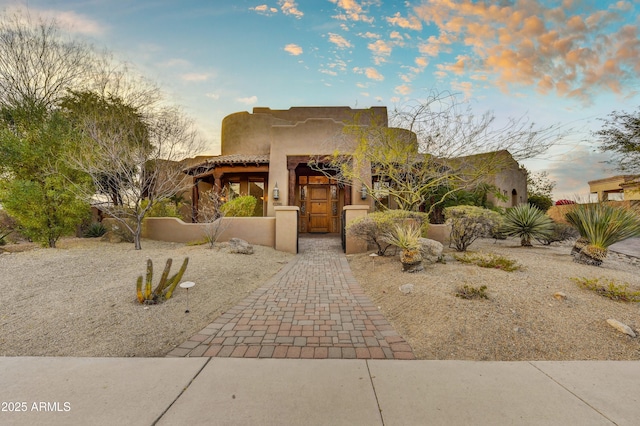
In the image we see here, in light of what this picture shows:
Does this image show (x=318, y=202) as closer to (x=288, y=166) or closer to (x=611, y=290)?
(x=288, y=166)

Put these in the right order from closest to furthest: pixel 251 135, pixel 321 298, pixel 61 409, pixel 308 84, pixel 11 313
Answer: pixel 61 409, pixel 11 313, pixel 321 298, pixel 308 84, pixel 251 135

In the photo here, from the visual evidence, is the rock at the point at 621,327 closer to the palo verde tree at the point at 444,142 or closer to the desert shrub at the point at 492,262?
the desert shrub at the point at 492,262

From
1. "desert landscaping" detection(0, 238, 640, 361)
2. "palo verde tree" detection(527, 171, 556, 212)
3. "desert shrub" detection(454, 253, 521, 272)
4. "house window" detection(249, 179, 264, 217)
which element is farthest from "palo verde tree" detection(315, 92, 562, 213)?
"palo verde tree" detection(527, 171, 556, 212)

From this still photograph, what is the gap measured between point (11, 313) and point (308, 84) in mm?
10164

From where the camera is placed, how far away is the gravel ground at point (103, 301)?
2.94 m

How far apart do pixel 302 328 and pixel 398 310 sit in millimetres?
1480

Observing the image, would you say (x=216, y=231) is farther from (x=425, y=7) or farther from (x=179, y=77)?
(x=425, y=7)

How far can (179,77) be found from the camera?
10.6 meters

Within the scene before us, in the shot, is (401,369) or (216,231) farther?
(216,231)

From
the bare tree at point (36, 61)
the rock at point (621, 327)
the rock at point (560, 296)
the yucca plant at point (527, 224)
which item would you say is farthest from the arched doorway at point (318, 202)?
the rock at point (621, 327)

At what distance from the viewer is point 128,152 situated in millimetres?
8500

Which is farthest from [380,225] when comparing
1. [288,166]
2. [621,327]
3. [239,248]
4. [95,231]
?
[95,231]

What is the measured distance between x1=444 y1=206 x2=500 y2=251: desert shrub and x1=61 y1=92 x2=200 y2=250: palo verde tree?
902 centimetres

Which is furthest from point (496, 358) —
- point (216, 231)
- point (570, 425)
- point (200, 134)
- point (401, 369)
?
point (200, 134)
